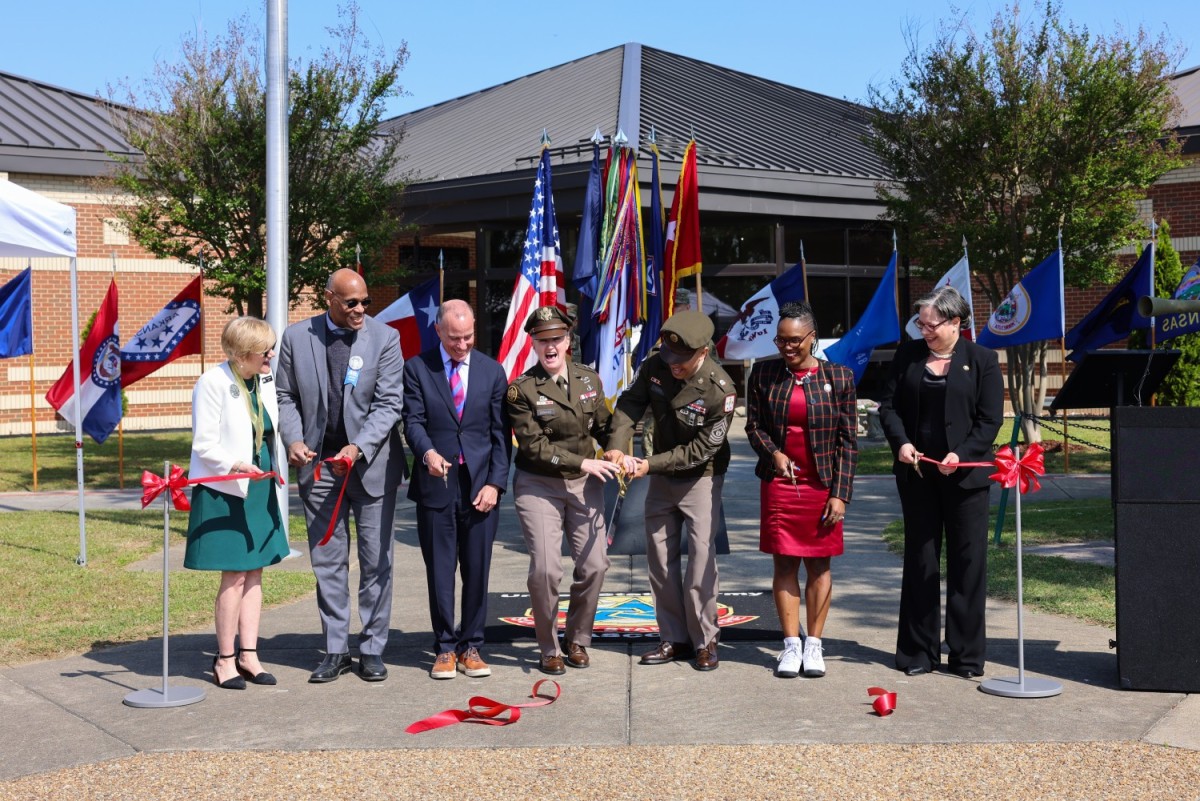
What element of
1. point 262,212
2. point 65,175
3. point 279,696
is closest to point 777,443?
point 279,696

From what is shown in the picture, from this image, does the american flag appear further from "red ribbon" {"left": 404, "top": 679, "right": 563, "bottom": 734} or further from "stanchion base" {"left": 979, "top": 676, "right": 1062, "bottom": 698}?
"stanchion base" {"left": 979, "top": 676, "right": 1062, "bottom": 698}

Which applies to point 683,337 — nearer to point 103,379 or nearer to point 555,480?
point 555,480

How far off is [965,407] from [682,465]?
4.72 feet

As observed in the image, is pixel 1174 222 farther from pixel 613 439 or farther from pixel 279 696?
pixel 279 696

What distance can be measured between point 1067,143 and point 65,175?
62.5 feet

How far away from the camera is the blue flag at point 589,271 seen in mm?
10617

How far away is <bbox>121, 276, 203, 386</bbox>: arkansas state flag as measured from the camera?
43.5 feet

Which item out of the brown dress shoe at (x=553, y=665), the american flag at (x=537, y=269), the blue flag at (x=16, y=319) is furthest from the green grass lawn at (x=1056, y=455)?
the blue flag at (x=16, y=319)

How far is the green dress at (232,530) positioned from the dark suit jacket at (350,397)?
0.54 ft

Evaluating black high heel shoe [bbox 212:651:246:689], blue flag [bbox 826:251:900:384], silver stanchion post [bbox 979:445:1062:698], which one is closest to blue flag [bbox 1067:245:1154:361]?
blue flag [bbox 826:251:900:384]

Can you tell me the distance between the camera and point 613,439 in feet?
20.2

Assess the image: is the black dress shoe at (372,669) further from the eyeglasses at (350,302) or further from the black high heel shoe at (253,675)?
the eyeglasses at (350,302)

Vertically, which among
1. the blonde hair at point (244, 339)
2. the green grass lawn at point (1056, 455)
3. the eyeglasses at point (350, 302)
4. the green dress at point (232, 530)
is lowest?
the green grass lawn at point (1056, 455)


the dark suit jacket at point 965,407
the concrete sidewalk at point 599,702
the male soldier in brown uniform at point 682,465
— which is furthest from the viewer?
the male soldier in brown uniform at point 682,465
